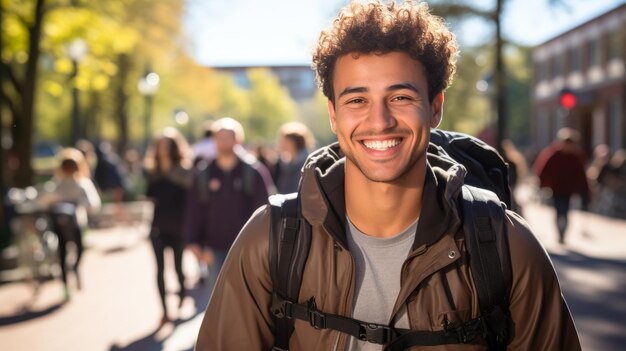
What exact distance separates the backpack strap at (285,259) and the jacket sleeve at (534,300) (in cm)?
62

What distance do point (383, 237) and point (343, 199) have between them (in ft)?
0.60

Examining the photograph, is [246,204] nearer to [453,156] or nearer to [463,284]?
[453,156]

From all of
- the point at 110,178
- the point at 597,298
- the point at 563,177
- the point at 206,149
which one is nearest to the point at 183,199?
the point at 206,149

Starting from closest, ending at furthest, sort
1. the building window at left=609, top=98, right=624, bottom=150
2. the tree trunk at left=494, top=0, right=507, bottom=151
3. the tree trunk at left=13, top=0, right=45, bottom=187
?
the tree trunk at left=13, top=0, right=45, bottom=187 < the tree trunk at left=494, top=0, right=507, bottom=151 < the building window at left=609, top=98, right=624, bottom=150

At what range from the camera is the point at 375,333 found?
248 cm

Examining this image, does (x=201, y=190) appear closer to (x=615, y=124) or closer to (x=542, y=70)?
(x=615, y=124)

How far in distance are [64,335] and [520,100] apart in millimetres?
86520

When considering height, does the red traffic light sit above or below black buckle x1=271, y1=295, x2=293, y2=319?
above

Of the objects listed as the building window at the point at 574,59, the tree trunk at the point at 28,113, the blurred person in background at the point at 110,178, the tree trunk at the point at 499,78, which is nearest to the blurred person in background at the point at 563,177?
the tree trunk at the point at 499,78

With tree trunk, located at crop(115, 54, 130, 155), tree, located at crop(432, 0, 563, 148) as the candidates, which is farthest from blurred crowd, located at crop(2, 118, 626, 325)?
tree trunk, located at crop(115, 54, 130, 155)

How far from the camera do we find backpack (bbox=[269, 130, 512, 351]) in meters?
2.46

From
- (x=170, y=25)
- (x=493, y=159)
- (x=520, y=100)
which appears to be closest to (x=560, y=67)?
(x=170, y=25)

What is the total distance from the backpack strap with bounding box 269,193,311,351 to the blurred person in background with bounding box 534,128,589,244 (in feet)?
40.5

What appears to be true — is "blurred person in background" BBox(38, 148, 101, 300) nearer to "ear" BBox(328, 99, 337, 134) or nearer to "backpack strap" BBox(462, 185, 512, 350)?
"ear" BBox(328, 99, 337, 134)
